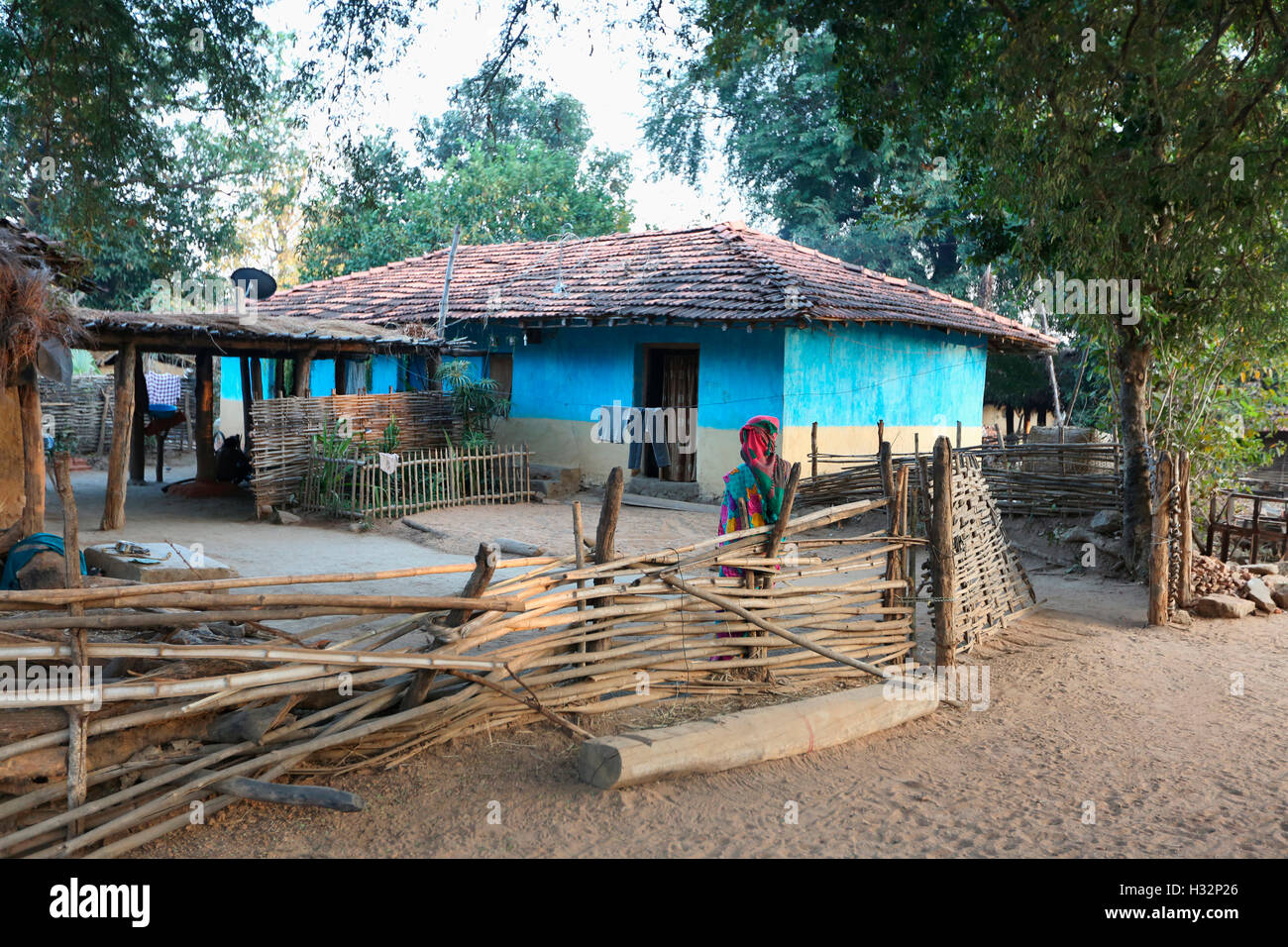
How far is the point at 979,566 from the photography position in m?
6.92

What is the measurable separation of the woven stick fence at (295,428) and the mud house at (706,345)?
2.61 meters

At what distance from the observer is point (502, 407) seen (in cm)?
1479

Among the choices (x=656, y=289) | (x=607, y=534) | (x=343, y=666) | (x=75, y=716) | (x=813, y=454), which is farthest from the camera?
(x=656, y=289)

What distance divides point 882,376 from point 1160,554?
6.73 meters

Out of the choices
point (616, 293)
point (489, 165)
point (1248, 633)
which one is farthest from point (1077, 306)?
point (489, 165)

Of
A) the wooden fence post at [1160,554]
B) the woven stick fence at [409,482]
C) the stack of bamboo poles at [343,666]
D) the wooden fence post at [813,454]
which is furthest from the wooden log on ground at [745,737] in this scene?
the woven stick fence at [409,482]

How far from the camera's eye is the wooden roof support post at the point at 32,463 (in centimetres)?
660

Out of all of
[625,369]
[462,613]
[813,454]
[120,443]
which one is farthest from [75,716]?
[625,369]

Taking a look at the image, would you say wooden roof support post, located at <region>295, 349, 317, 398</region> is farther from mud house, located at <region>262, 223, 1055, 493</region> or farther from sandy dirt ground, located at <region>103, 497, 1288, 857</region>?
sandy dirt ground, located at <region>103, 497, 1288, 857</region>

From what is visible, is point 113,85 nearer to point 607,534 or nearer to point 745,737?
point 607,534

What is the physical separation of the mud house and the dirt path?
720 cm

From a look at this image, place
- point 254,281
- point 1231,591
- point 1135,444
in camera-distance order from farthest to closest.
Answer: point 254,281 → point 1135,444 → point 1231,591
